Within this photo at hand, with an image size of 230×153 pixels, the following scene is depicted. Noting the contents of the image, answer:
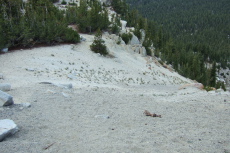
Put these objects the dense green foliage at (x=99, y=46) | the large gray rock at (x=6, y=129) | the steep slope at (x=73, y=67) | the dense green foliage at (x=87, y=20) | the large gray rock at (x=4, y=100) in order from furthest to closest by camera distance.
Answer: the dense green foliage at (x=87, y=20) → the dense green foliage at (x=99, y=46) → the steep slope at (x=73, y=67) → the large gray rock at (x=4, y=100) → the large gray rock at (x=6, y=129)

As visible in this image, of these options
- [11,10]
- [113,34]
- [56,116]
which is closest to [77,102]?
[56,116]

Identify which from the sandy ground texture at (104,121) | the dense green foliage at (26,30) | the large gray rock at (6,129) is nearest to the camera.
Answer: the sandy ground texture at (104,121)

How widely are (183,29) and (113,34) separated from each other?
163 meters

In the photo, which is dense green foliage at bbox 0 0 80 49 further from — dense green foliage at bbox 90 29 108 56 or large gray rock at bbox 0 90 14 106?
Answer: large gray rock at bbox 0 90 14 106

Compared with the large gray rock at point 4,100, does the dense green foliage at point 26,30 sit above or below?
above

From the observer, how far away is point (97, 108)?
13156mm

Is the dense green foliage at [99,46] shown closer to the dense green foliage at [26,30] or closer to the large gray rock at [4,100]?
the dense green foliage at [26,30]

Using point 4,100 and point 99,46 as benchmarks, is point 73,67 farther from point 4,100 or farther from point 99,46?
point 4,100

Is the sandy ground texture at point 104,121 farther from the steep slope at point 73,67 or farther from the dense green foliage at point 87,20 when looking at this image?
the dense green foliage at point 87,20

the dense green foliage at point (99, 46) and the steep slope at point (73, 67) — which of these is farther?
the dense green foliage at point (99, 46)

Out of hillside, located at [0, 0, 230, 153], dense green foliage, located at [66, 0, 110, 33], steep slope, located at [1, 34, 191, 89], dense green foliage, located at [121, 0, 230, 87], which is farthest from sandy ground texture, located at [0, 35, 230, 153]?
dense green foliage, located at [121, 0, 230, 87]

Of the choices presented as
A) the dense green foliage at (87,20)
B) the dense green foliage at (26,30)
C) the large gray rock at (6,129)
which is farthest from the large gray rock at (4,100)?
the dense green foliage at (87,20)

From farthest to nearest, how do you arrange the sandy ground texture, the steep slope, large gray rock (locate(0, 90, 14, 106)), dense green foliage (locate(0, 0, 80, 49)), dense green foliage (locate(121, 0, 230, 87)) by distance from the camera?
dense green foliage (locate(121, 0, 230, 87)) → dense green foliage (locate(0, 0, 80, 49)) → the steep slope → large gray rock (locate(0, 90, 14, 106)) → the sandy ground texture

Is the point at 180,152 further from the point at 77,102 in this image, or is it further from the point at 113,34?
the point at 113,34
